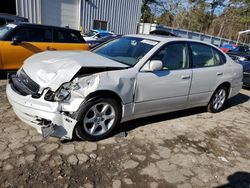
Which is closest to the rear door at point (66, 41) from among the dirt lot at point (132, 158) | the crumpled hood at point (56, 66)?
the dirt lot at point (132, 158)

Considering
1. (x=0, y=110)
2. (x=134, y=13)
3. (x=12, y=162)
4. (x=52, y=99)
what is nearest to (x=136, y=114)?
(x=52, y=99)

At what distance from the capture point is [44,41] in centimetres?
653

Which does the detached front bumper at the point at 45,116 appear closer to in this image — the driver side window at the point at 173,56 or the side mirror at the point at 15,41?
the driver side window at the point at 173,56

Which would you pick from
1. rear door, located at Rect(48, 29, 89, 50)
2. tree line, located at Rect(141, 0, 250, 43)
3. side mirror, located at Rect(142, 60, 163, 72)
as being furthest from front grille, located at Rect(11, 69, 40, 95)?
tree line, located at Rect(141, 0, 250, 43)

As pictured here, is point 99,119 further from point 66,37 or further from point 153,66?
point 66,37

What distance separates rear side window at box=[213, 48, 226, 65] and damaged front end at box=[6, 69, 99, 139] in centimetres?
300

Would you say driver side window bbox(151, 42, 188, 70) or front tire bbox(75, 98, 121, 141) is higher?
driver side window bbox(151, 42, 188, 70)

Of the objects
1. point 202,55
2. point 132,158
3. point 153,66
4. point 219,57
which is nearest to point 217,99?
point 219,57

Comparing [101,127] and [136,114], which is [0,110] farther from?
[136,114]

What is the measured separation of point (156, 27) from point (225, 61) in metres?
21.1

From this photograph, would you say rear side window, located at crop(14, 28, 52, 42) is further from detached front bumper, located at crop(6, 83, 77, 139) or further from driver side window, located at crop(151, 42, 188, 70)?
driver side window, located at crop(151, 42, 188, 70)

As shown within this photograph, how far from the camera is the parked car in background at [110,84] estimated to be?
10.2 ft

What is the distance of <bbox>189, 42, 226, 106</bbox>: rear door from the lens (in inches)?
180

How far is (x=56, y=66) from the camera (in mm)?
3400
